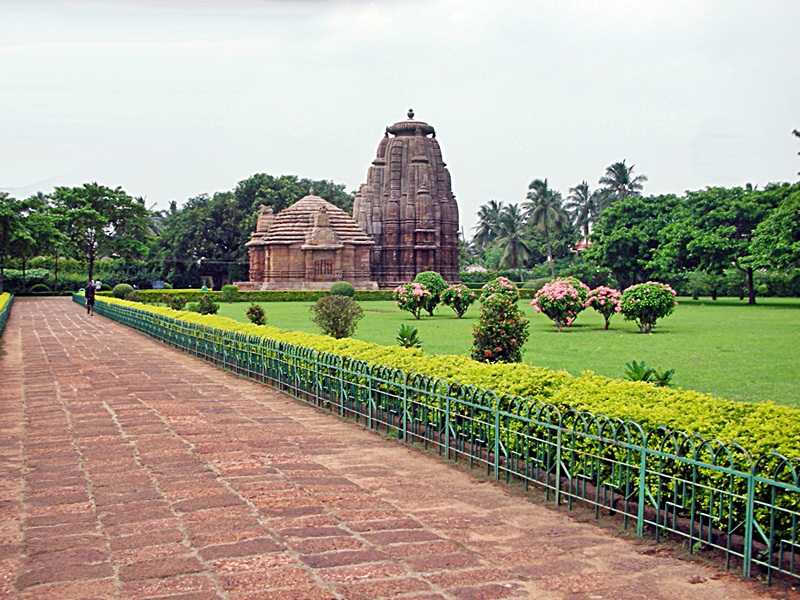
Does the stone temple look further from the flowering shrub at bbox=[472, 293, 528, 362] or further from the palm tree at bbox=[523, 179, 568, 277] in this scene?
the flowering shrub at bbox=[472, 293, 528, 362]

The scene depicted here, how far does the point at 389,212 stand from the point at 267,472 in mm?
52498

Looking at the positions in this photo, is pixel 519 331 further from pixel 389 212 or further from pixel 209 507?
pixel 389 212

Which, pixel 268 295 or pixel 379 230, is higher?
pixel 379 230

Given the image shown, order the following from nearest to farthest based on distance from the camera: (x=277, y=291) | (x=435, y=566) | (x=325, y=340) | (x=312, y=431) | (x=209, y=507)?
(x=435, y=566) → (x=209, y=507) → (x=312, y=431) → (x=325, y=340) → (x=277, y=291)

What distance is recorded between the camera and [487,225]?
91.2 metres

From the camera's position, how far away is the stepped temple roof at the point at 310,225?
56.4 meters

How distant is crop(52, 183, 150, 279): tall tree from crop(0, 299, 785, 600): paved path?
52869 mm

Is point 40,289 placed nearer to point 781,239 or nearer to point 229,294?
point 229,294

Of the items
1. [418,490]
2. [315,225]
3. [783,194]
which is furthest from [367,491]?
[315,225]

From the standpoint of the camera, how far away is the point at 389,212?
193 ft

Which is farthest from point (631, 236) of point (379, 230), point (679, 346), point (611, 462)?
point (611, 462)

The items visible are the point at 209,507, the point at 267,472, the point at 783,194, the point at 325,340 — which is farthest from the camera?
the point at 783,194

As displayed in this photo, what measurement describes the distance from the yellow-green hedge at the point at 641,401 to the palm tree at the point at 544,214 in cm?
6672

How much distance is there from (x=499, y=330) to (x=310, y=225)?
44682 mm
